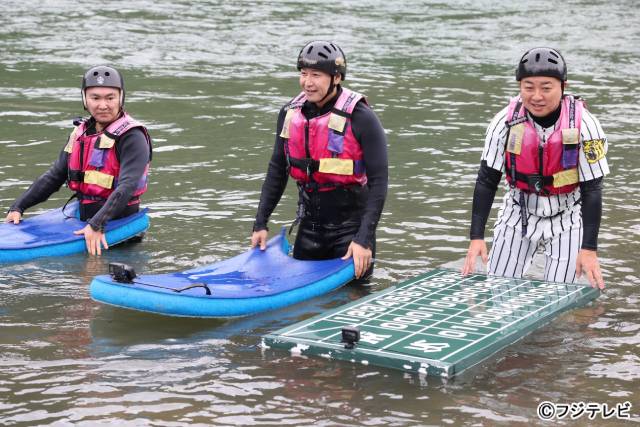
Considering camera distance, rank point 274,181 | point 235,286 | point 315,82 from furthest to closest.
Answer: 1. point 274,181
2. point 315,82
3. point 235,286

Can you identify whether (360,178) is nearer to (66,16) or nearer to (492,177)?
(492,177)

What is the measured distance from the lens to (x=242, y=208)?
1012cm

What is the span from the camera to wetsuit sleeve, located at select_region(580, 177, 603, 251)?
6.61 metres

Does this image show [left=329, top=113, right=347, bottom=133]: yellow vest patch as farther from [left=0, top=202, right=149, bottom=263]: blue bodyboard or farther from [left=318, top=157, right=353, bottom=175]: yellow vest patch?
[left=0, top=202, right=149, bottom=263]: blue bodyboard

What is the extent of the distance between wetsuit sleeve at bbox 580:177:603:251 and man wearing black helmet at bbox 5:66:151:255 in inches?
135

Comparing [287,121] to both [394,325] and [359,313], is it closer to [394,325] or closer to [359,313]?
[359,313]

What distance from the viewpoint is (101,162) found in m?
8.50

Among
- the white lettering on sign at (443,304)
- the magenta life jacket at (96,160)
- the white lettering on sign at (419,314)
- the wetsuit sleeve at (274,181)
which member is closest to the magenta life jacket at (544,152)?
the white lettering on sign at (443,304)

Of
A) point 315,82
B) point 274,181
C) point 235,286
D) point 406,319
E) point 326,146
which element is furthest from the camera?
point 274,181

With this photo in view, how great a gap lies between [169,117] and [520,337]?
8.53m

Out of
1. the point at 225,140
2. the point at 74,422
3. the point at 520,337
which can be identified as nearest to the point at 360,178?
the point at 520,337

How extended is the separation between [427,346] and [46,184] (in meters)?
4.03

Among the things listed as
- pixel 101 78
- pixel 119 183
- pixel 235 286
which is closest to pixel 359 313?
pixel 235 286

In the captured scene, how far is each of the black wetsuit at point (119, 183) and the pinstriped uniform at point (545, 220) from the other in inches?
110
